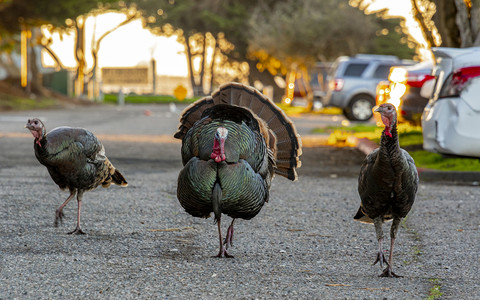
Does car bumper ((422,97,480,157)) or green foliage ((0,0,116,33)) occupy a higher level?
green foliage ((0,0,116,33))

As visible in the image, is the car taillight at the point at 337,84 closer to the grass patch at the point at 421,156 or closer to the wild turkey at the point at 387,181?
the grass patch at the point at 421,156

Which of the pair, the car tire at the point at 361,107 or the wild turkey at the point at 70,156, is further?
the car tire at the point at 361,107

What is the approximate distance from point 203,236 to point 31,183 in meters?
3.70

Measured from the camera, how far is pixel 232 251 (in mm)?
5852

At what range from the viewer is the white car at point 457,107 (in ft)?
31.9

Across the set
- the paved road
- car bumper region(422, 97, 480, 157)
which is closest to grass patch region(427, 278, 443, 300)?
→ the paved road

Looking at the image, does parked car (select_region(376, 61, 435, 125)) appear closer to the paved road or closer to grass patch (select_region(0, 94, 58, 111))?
the paved road

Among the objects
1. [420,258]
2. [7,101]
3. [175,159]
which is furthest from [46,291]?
[7,101]

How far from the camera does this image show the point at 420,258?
570 cm

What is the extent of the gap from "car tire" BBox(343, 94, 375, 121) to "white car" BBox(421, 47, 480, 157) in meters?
16.3

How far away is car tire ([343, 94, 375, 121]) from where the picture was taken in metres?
26.4

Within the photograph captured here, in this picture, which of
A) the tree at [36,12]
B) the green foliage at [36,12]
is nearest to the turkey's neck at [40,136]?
the tree at [36,12]

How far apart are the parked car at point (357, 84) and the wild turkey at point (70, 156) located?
66.9 feet

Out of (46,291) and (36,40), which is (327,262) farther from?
(36,40)
